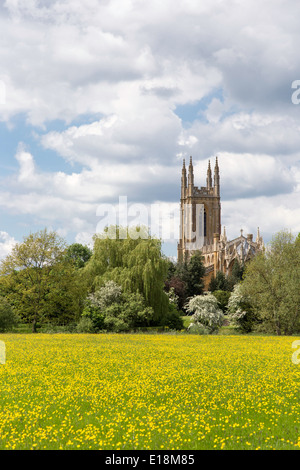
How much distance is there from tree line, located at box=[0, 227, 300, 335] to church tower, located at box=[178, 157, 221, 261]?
10183 cm

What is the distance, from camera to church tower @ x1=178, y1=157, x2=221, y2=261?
6048 inches

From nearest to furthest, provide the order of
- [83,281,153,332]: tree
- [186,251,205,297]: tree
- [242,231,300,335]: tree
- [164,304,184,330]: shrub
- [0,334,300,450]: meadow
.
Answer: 1. [0,334,300,450]: meadow
2. [83,281,153,332]: tree
3. [242,231,300,335]: tree
4. [164,304,184,330]: shrub
5. [186,251,205,297]: tree

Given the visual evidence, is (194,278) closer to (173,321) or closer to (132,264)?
(173,321)

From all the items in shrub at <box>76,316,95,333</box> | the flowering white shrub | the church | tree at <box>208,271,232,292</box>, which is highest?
the church

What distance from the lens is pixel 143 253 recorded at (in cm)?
4844

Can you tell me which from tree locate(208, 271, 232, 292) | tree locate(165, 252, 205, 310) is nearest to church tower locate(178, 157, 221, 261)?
tree locate(208, 271, 232, 292)

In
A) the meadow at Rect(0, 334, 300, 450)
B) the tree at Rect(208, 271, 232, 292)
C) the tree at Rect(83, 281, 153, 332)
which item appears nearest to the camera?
the meadow at Rect(0, 334, 300, 450)

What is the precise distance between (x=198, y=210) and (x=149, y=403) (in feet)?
470

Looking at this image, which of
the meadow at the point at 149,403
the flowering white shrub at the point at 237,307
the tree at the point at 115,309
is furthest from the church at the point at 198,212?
the meadow at the point at 149,403

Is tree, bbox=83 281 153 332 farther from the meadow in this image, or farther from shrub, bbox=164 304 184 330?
the meadow

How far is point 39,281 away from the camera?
48.9 m

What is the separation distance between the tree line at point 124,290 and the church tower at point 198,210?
4009 inches
